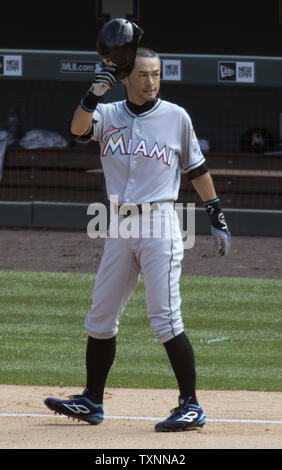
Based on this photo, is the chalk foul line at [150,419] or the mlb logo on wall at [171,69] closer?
the chalk foul line at [150,419]

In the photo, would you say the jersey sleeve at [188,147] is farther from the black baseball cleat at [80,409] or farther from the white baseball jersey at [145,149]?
the black baseball cleat at [80,409]

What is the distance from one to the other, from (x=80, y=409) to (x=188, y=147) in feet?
4.53

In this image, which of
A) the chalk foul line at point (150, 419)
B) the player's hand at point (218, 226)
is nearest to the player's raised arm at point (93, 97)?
the player's hand at point (218, 226)

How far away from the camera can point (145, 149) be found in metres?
4.42

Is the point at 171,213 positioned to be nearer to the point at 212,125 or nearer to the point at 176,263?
the point at 176,263

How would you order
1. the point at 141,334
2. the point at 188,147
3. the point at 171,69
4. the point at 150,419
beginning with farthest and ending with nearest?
the point at 171,69 < the point at 141,334 < the point at 150,419 < the point at 188,147

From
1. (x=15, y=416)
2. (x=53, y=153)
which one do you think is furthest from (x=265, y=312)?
(x=53, y=153)

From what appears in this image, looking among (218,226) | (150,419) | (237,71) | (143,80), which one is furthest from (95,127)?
(237,71)

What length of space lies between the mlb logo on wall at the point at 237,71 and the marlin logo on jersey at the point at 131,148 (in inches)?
295

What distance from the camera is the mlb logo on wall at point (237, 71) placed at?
11.7 m

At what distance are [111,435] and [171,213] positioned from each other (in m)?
1.07

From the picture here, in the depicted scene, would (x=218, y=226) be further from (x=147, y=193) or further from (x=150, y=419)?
(x=150, y=419)

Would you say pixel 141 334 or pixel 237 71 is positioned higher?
pixel 237 71

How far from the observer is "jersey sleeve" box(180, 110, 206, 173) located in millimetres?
4532
